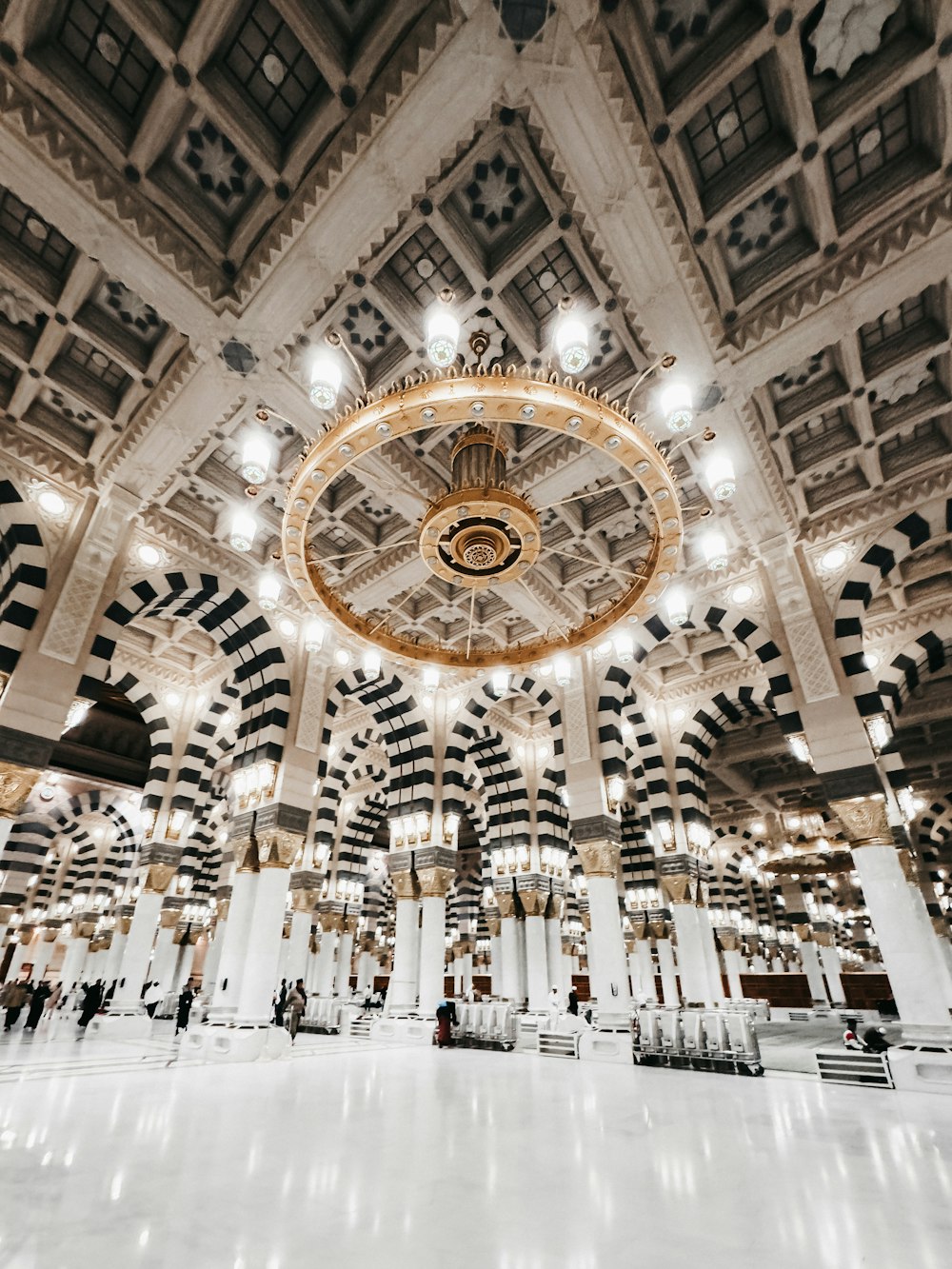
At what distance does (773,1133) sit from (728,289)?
294 inches

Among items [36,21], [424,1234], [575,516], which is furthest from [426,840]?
[36,21]

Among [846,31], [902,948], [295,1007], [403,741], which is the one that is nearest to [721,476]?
[846,31]

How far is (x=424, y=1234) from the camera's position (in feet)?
8.55

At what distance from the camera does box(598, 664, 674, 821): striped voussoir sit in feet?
35.0

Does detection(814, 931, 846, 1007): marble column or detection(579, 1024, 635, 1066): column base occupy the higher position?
detection(814, 931, 846, 1007): marble column

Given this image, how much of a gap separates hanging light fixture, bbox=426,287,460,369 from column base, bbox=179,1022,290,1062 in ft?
28.5

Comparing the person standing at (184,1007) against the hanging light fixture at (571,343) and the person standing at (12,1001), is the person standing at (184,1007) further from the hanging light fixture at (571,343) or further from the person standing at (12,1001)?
the hanging light fixture at (571,343)

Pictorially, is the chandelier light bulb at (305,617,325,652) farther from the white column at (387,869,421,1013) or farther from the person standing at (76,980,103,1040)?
the person standing at (76,980,103,1040)

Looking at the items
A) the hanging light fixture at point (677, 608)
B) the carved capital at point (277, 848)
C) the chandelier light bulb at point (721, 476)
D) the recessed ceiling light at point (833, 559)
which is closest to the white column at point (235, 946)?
the carved capital at point (277, 848)

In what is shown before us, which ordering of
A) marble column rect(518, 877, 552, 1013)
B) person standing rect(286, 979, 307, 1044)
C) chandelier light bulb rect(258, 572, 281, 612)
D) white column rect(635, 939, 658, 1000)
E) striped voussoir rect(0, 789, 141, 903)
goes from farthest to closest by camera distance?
white column rect(635, 939, 658, 1000), striped voussoir rect(0, 789, 141, 903), marble column rect(518, 877, 552, 1013), person standing rect(286, 979, 307, 1044), chandelier light bulb rect(258, 572, 281, 612)

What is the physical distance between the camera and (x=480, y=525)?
18.2 feet

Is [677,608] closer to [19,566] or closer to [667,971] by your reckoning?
[19,566]

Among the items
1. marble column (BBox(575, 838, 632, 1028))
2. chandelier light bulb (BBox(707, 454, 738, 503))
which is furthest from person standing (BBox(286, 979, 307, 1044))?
chandelier light bulb (BBox(707, 454, 738, 503))

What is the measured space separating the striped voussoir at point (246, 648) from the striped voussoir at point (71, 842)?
7530mm
